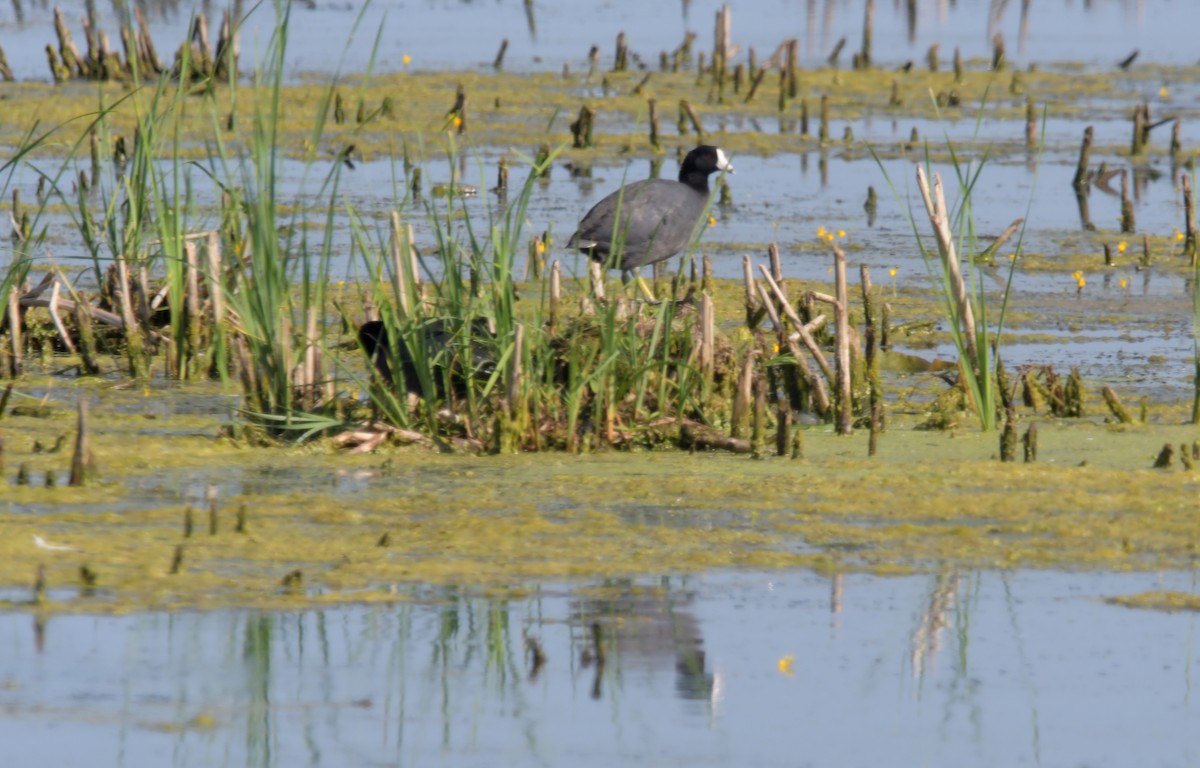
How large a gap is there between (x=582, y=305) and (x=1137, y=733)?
3118 millimetres

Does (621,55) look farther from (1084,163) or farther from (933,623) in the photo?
(933,623)

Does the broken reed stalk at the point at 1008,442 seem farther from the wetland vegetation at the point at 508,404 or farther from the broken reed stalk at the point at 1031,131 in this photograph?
the broken reed stalk at the point at 1031,131

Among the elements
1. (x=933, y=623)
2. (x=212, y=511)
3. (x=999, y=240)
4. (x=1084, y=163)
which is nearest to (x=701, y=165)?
(x=999, y=240)

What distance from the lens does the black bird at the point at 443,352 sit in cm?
660

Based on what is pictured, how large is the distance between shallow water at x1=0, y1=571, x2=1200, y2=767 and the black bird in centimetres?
159

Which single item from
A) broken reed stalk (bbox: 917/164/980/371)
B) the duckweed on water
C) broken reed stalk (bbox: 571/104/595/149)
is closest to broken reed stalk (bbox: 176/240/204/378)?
the duckweed on water

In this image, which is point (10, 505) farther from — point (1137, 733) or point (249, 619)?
point (1137, 733)

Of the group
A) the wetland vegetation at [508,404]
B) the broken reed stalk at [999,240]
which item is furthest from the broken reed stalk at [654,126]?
the wetland vegetation at [508,404]

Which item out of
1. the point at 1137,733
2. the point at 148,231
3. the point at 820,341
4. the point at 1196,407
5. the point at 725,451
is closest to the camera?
the point at 1137,733

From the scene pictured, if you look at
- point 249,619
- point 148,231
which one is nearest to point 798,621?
point 249,619

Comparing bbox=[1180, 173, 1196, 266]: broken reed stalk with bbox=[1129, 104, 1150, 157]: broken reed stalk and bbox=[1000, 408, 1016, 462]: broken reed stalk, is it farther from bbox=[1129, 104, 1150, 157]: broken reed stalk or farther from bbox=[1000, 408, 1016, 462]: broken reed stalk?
bbox=[1129, 104, 1150, 157]: broken reed stalk

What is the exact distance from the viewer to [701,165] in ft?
35.7

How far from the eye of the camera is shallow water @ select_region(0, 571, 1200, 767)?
4.12 metres

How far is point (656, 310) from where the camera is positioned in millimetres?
7531
